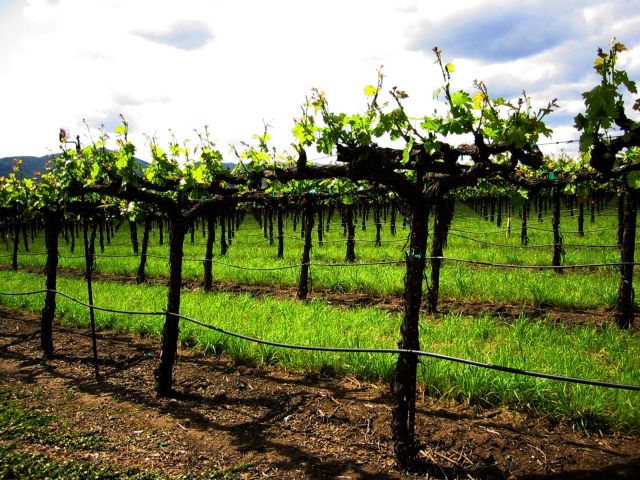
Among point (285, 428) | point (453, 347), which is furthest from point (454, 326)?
point (285, 428)

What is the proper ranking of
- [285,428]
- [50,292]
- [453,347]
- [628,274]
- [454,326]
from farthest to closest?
[50,292] < [628,274] < [454,326] < [453,347] < [285,428]

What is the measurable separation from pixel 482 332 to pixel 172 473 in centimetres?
→ 481

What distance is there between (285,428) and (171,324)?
2.09 metres

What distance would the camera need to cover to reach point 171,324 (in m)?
5.49

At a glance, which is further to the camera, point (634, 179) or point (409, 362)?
point (409, 362)

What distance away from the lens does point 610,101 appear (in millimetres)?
2424

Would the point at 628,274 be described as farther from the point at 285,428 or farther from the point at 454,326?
the point at 285,428

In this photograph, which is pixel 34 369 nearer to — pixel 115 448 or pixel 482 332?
pixel 115 448

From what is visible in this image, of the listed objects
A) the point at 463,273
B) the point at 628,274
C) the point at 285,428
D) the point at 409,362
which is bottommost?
the point at 285,428

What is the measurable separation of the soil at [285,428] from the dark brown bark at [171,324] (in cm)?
23

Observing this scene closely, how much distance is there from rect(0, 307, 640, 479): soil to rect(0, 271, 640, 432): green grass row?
7.1 inches

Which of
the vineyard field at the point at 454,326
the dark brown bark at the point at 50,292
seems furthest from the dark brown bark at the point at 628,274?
the dark brown bark at the point at 50,292

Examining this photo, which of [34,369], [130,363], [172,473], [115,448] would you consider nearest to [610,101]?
[172,473]

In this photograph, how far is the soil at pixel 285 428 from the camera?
12.0ft
